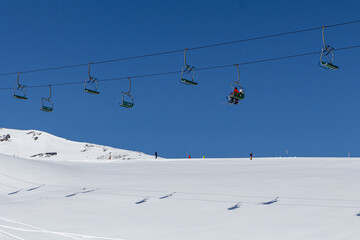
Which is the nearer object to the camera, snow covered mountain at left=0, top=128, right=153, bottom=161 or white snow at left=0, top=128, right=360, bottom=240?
white snow at left=0, top=128, right=360, bottom=240

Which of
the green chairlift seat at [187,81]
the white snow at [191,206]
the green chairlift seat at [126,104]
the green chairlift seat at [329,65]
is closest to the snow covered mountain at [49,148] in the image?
the white snow at [191,206]

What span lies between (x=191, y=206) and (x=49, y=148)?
332ft

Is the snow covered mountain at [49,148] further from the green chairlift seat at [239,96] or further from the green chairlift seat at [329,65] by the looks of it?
the green chairlift seat at [329,65]

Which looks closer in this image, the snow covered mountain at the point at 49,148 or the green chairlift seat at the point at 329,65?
the green chairlift seat at the point at 329,65

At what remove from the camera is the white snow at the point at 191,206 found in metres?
14.1

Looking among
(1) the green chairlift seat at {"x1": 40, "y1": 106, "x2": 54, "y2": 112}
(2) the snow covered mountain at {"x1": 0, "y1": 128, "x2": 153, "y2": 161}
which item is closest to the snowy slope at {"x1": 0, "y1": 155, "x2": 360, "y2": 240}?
(1) the green chairlift seat at {"x1": 40, "y1": 106, "x2": 54, "y2": 112}

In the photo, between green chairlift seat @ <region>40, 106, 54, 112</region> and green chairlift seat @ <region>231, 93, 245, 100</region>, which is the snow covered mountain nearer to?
green chairlift seat @ <region>40, 106, 54, 112</region>

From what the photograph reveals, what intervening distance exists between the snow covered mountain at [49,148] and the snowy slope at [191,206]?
55.5 metres

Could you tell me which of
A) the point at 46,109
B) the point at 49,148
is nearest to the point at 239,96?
the point at 46,109

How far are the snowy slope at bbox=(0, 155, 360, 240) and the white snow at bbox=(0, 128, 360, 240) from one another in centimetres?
3

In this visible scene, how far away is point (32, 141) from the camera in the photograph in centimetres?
12619

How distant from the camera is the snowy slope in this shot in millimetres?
14070

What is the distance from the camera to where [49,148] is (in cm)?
11312

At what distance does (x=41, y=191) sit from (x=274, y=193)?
15.1 metres
